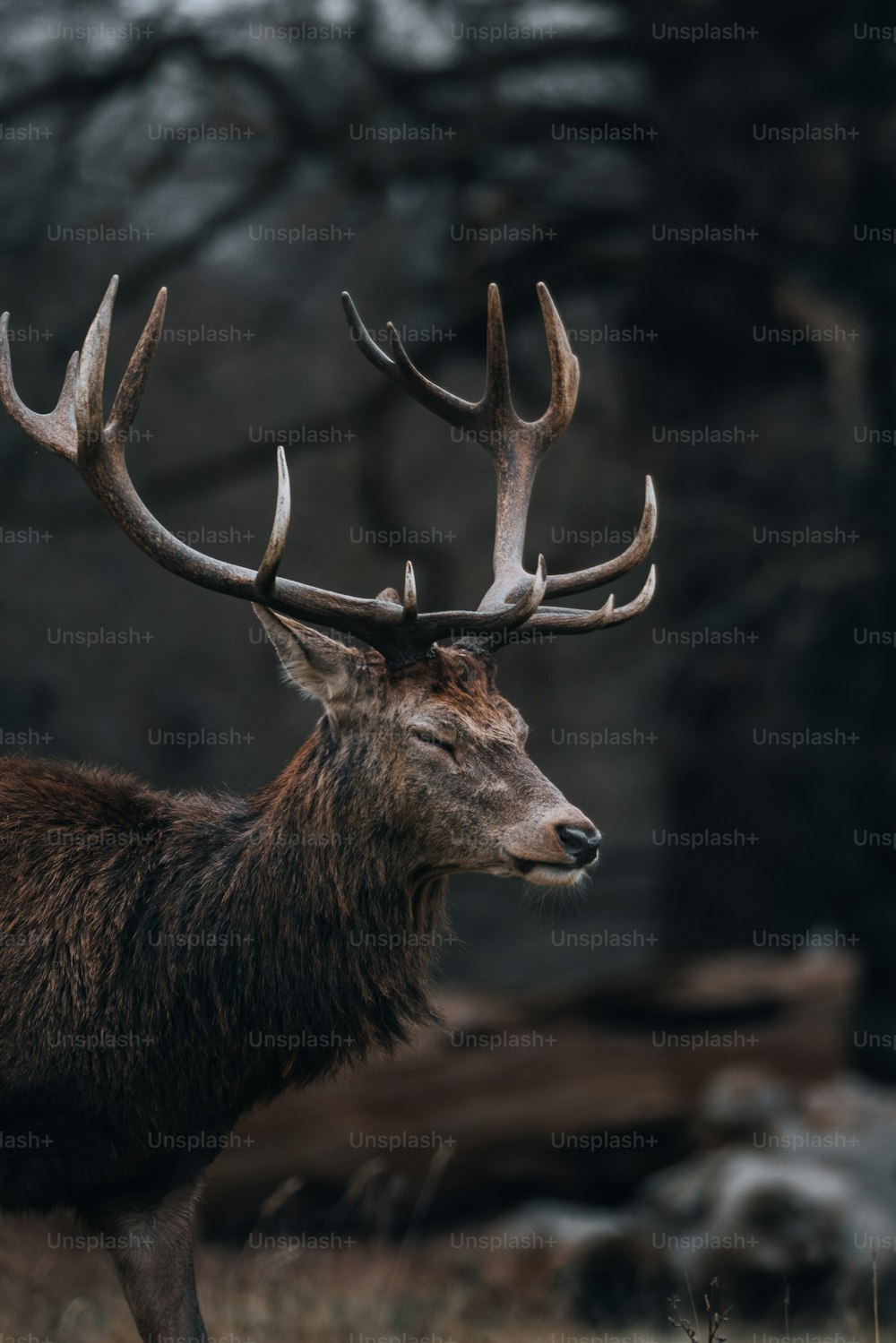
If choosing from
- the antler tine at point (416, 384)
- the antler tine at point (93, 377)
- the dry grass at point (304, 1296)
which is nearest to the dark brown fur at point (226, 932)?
the antler tine at point (93, 377)

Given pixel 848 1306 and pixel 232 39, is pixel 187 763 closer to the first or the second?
pixel 232 39

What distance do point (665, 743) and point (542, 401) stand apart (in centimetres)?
256

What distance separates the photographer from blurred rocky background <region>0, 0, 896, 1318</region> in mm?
7996

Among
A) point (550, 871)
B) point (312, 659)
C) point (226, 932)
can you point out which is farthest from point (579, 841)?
point (226, 932)

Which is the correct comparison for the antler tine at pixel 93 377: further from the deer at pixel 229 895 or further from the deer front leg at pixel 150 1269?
the deer front leg at pixel 150 1269

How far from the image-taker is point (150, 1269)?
444cm

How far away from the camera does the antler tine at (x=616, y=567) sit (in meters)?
4.95

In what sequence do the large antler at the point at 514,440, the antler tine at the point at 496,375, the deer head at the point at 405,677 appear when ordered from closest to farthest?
the deer head at the point at 405,677, the large antler at the point at 514,440, the antler tine at the point at 496,375

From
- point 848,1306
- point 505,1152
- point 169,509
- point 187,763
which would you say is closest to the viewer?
point 848,1306

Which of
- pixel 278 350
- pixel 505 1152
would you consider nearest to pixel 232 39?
pixel 278 350

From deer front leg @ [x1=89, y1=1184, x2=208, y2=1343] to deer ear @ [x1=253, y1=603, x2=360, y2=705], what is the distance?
1.54m

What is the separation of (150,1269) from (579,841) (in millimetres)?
1719

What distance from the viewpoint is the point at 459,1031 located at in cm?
797

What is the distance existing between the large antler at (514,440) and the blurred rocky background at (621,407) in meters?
3.05
